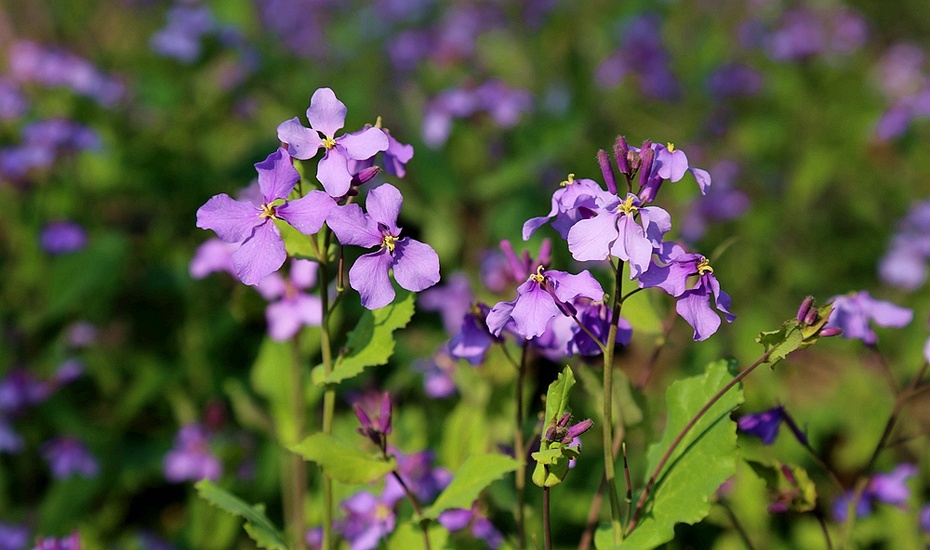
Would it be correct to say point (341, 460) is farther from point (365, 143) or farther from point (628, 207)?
point (628, 207)

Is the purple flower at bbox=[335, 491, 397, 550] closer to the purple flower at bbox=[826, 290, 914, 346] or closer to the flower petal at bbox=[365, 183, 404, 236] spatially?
the flower petal at bbox=[365, 183, 404, 236]

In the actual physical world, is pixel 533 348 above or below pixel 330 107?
below

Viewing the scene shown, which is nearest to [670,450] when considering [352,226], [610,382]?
[610,382]

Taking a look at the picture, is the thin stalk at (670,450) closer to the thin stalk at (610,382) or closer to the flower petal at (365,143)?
the thin stalk at (610,382)

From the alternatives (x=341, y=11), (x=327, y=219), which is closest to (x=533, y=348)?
(x=327, y=219)

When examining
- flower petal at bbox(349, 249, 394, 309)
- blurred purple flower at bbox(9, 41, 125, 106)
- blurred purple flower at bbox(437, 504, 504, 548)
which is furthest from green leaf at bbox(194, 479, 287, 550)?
blurred purple flower at bbox(9, 41, 125, 106)

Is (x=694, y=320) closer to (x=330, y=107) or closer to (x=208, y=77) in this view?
(x=330, y=107)
